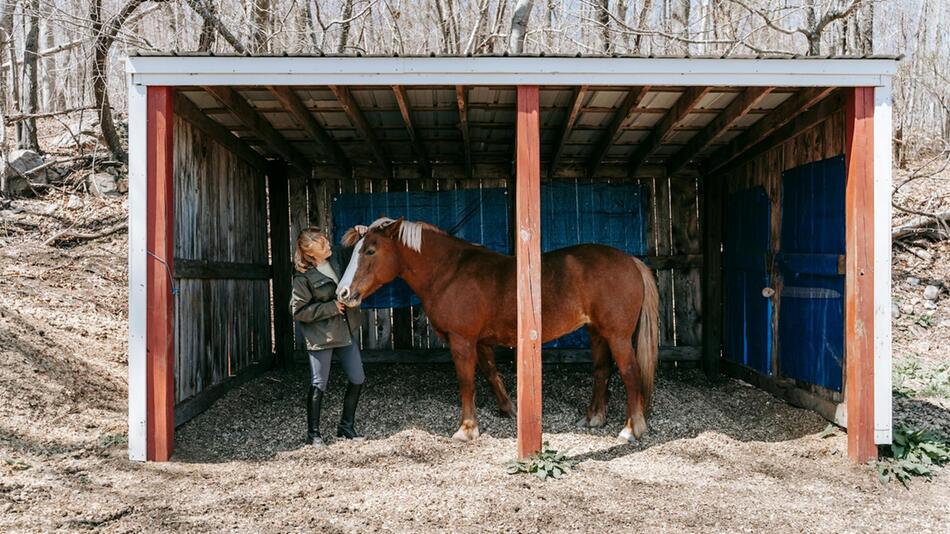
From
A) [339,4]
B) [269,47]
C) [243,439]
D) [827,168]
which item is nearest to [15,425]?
[243,439]

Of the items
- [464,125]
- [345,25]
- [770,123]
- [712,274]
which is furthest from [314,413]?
[345,25]

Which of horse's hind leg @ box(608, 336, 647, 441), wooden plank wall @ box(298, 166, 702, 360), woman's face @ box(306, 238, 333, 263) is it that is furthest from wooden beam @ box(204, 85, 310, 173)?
horse's hind leg @ box(608, 336, 647, 441)

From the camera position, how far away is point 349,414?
5.42 m

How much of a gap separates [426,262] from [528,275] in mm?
1488

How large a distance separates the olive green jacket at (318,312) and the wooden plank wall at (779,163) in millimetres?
3922

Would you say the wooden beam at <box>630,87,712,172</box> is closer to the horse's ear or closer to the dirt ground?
the dirt ground

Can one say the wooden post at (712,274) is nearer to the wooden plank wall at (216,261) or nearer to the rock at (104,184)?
the wooden plank wall at (216,261)

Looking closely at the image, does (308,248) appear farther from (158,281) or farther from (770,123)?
(770,123)

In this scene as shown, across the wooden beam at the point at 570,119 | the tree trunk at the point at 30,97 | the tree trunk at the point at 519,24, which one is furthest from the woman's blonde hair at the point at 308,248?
the tree trunk at the point at 30,97

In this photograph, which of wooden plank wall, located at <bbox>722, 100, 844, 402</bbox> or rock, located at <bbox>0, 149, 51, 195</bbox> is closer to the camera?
wooden plank wall, located at <bbox>722, 100, 844, 402</bbox>

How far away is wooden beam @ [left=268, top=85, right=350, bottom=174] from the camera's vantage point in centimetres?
499

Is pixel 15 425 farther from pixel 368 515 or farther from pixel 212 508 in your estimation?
pixel 368 515

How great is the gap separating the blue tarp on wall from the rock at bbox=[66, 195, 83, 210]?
5355 millimetres

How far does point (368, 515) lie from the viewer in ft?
12.4
